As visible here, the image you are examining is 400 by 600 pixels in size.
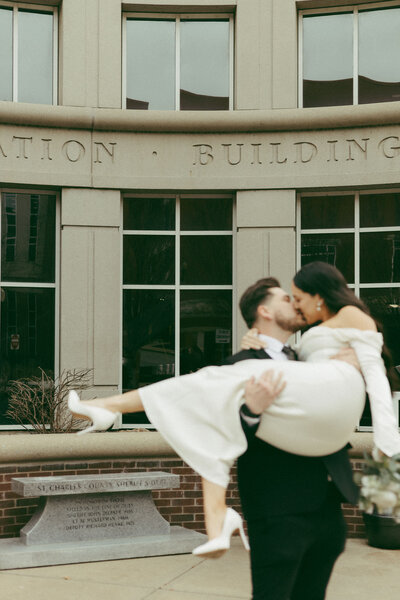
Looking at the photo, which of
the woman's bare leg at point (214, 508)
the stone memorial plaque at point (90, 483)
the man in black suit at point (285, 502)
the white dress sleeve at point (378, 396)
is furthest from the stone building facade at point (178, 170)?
the woman's bare leg at point (214, 508)

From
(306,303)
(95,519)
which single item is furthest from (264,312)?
(95,519)

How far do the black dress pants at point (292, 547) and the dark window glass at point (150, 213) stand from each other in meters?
9.13

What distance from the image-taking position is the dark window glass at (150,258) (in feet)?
40.6

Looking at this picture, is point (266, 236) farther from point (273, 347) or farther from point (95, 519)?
point (273, 347)

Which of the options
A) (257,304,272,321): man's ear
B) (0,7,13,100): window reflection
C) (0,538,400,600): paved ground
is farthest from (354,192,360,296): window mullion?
(257,304,272,321): man's ear

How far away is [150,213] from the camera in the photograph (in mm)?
12375

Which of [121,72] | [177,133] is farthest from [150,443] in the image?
[121,72]

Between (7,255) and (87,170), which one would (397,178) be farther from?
(7,255)

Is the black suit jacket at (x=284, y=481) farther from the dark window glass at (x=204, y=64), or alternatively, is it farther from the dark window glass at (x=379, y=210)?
the dark window glass at (x=204, y=64)

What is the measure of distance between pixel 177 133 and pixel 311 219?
7.57 feet

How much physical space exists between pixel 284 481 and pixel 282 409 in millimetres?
315

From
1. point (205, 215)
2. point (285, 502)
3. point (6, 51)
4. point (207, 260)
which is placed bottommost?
point (285, 502)

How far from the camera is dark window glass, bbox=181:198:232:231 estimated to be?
40.6 feet

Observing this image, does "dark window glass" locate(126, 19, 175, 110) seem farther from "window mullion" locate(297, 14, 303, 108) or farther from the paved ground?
the paved ground
